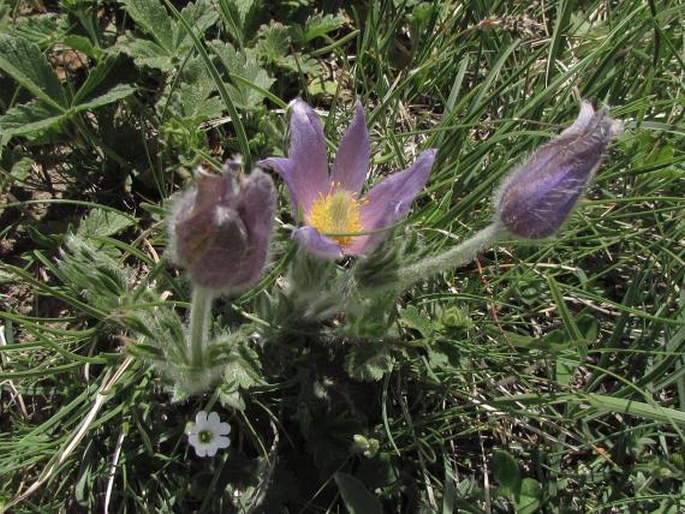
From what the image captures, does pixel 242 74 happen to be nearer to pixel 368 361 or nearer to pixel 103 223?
pixel 103 223

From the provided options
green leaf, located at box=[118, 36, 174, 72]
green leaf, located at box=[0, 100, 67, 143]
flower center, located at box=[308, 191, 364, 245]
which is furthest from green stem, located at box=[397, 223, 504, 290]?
green leaf, located at box=[0, 100, 67, 143]

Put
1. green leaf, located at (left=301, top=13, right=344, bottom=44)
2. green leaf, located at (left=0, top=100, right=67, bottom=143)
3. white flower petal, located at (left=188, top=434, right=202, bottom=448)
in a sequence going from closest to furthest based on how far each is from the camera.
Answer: white flower petal, located at (left=188, top=434, right=202, bottom=448) → green leaf, located at (left=0, top=100, right=67, bottom=143) → green leaf, located at (left=301, top=13, right=344, bottom=44)

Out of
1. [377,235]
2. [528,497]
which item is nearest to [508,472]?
[528,497]

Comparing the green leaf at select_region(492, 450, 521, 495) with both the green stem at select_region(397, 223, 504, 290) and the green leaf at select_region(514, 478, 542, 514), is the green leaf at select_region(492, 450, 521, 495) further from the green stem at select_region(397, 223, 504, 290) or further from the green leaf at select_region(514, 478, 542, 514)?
the green stem at select_region(397, 223, 504, 290)

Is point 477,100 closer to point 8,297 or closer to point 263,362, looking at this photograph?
point 263,362

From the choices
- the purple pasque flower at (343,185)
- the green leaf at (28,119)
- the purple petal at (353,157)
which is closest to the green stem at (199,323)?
the purple pasque flower at (343,185)

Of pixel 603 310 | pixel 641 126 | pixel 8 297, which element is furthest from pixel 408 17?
pixel 8 297
